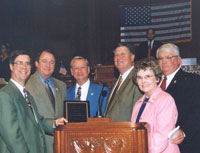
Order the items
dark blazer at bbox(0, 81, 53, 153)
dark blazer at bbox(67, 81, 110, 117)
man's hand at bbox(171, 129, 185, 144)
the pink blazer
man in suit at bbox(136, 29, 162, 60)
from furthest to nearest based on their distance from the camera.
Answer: man in suit at bbox(136, 29, 162, 60)
dark blazer at bbox(67, 81, 110, 117)
dark blazer at bbox(0, 81, 53, 153)
man's hand at bbox(171, 129, 185, 144)
the pink blazer

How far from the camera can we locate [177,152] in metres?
2.79

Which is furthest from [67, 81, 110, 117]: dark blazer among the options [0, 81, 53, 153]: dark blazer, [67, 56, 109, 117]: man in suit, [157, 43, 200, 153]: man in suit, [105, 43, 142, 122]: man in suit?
[0, 81, 53, 153]: dark blazer

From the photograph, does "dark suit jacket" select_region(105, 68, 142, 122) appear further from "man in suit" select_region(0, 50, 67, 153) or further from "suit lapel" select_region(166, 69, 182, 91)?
"man in suit" select_region(0, 50, 67, 153)

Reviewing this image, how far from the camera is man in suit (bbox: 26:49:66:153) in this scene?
12.9 feet

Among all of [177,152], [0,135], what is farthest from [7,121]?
[177,152]

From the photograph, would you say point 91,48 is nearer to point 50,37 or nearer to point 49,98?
point 50,37

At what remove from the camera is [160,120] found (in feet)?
8.73

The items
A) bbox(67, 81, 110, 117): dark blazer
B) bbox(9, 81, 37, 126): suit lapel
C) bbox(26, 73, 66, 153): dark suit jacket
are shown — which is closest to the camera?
bbox(9, 81, 37, 126): suit lapel

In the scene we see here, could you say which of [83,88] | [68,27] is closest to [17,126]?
[83,88]

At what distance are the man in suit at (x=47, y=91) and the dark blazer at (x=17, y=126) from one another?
61cm

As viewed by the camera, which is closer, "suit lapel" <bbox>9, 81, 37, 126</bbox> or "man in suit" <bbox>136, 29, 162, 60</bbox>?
"suit lapel" <bbox>9, 81, 37, 126</bbox>

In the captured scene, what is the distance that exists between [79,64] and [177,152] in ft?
6.16

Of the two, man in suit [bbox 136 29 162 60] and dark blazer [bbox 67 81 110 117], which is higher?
man in suit [bbox 136 29 162 60]

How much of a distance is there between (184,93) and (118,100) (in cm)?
72
